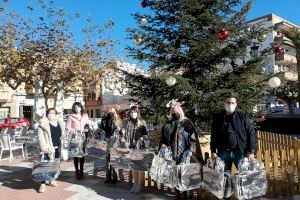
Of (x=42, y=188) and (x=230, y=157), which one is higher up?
(x=230, y=157)

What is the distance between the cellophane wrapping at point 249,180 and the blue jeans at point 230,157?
0.23 metres

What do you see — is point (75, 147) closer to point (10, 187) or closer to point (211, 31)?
point (10, 187)

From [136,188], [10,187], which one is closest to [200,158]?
[136,188]

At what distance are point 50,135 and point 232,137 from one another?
12.8ft

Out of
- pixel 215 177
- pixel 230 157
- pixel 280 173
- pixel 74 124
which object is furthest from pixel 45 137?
pixel 280 173

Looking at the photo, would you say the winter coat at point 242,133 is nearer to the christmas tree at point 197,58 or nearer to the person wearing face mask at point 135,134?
the person wearing face mask at point 135,134

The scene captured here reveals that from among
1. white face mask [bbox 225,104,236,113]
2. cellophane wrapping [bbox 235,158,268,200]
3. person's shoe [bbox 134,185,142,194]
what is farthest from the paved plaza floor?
white face mask [bbox 225,104,236,113]

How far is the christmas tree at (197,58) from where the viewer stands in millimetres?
9109

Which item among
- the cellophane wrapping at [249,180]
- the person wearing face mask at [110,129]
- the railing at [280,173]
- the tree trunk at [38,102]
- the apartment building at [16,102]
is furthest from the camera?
the apartment building at [16,102]

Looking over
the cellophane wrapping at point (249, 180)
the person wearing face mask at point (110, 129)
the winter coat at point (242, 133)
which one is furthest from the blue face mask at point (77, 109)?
the cellophane wrapping at point (249, 180)

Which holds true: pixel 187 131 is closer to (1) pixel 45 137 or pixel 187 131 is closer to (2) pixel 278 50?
(1) pixel 45 137

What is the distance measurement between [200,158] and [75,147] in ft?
9.95

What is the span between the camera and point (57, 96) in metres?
23.7

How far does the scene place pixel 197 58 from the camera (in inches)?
367
